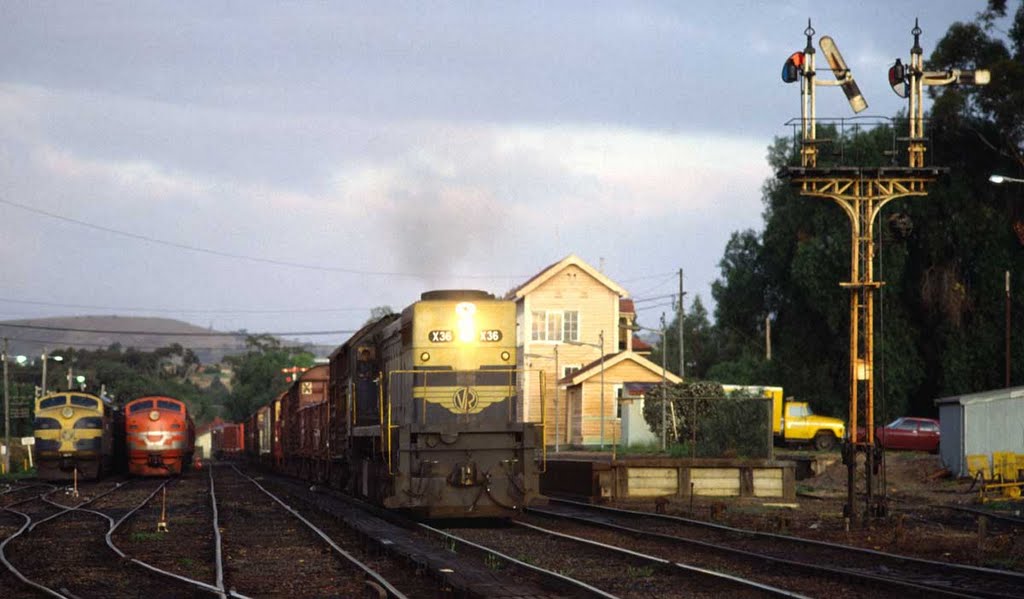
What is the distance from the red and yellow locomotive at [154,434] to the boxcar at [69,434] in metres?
2.49

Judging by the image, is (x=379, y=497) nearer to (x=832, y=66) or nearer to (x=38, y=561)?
(x=38, y=561)

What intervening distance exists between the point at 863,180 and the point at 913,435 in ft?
87.4

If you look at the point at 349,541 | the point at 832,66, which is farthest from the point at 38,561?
the point at 832,66

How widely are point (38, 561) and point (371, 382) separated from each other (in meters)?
9.38

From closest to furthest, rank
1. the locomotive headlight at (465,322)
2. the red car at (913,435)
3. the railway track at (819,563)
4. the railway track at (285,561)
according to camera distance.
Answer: the railway track at (819,563), the railway track at (285,561), the locomotive headlight at (465,322), the red car at (913,435)

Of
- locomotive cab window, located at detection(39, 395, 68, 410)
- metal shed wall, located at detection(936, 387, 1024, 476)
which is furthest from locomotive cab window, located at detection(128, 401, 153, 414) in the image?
metal shed wall, located at detection(936, 387, 1024, 476)

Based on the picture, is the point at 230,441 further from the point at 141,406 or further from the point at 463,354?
the point at 463,354

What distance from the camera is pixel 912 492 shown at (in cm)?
3206

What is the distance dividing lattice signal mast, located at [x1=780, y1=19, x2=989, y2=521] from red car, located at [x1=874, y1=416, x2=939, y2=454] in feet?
82.4

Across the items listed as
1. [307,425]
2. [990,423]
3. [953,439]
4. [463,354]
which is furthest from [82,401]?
[990,423]

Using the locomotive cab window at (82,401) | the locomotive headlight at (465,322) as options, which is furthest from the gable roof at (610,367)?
the locomotive headlight at (465,322)

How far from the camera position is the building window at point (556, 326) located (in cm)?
6425

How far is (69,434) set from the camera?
4003 centimetres

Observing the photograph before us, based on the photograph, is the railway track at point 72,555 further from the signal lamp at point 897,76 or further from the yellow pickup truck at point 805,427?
the yellow pickup truck at point 805,427
